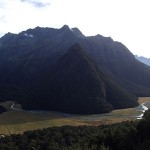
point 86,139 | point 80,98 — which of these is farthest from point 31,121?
point 86,139

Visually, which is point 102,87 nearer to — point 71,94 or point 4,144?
point 71,94

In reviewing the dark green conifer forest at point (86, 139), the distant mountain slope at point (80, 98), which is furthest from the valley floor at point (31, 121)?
the dark green conifer forest at point (86, 139)

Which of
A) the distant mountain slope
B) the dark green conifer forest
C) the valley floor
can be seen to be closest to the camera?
the dark green conifer forest

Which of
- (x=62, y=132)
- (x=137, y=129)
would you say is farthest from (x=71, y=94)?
(x=137, y=129)

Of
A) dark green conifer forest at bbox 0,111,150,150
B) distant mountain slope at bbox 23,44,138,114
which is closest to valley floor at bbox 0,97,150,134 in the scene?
distant mountain slope at bbox 23,44,138,114

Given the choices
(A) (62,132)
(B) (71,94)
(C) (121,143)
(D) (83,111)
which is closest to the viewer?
(C) (121,143)

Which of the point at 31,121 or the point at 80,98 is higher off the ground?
the point at 80,98

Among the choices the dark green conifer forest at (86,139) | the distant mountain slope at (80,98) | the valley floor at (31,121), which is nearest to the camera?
the dark green conifer forest at (86,139)

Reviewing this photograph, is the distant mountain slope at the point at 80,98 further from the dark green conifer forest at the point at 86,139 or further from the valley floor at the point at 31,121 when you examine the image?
the dark green conifer forest at the point at 86,139

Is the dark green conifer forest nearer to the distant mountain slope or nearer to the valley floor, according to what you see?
the valley floor

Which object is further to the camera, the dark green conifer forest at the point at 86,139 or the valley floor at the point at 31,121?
the valley floor at the point at 31,121

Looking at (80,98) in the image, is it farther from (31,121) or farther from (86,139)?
(86,139)
